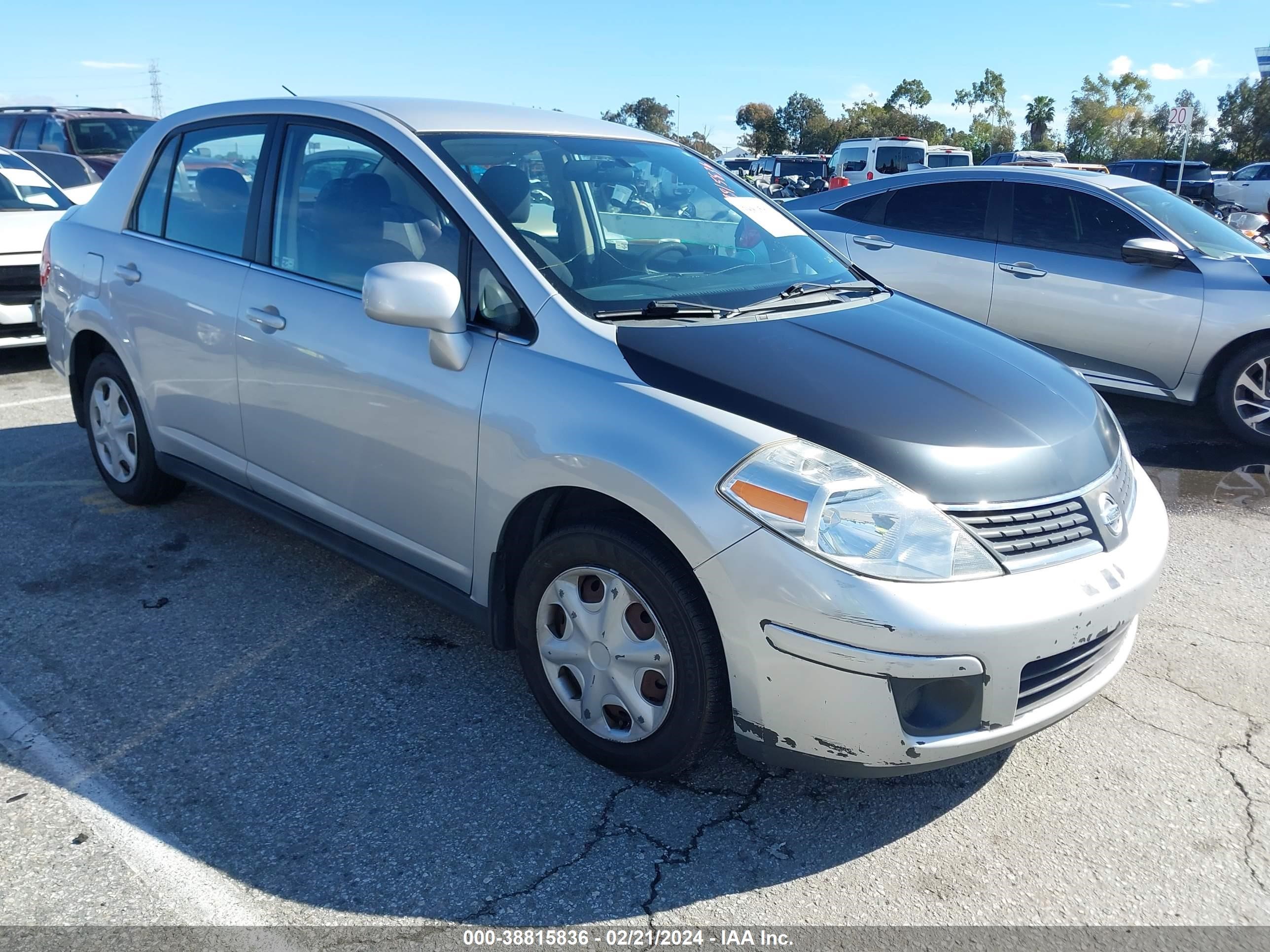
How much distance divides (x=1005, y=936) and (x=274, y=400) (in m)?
2.75

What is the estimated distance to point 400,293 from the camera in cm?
278

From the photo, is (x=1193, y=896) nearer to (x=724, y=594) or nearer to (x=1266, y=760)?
(x=1266, y=760)

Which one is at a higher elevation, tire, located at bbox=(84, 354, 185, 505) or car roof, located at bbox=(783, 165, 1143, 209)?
car roof, located at bbox=(783, 165, 1143, 209)

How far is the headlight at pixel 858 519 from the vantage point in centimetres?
231

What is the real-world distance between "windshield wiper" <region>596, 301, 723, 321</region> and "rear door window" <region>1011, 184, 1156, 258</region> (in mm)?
4422

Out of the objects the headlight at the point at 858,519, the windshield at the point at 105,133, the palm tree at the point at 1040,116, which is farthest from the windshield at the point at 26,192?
the palm tree at the point at 1040,116

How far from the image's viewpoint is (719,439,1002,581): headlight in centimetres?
231

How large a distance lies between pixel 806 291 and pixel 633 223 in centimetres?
62

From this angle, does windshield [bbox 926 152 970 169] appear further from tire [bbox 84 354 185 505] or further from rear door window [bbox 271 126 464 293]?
rear door window [bbox 271 126 464 293]

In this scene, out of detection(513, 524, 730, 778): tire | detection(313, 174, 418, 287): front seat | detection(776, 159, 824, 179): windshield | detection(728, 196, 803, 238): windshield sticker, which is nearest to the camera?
detection(513, 524, 730, 778): tire

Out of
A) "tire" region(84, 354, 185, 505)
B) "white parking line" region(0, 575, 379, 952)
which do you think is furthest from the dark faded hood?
"tire" region(84, 354, 185, 505)

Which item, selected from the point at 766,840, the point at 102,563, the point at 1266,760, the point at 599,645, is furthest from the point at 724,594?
the point at 102,563

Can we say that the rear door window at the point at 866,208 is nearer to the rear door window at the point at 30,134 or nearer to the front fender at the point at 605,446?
the front fender at the point at 605,446

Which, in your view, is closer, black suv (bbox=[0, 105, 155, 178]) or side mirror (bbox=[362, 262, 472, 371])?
side mirror (bbox=[362, 262, 472, 371])
